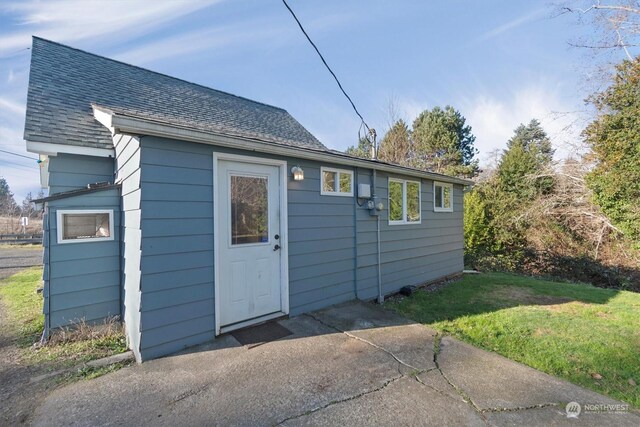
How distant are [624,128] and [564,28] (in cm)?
349

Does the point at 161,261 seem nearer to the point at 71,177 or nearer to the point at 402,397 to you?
the point at 71,177

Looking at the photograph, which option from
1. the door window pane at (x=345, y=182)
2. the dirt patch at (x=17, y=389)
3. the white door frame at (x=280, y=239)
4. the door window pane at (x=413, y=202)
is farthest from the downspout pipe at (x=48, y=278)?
the door window pane at (x=413, y=202)

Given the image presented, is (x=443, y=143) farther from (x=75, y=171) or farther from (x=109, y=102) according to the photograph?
(x=75, y=171)

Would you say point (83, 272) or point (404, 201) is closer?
point (83, 272)

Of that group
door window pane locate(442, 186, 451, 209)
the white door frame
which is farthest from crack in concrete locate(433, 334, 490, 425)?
door window pane locate(442, 186, 451, 209)

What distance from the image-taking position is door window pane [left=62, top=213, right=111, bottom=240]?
11.9ft

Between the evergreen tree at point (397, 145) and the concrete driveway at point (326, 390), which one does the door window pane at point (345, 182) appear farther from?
the evergreen tree at point (397, 145)

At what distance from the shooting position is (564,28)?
8.88 m

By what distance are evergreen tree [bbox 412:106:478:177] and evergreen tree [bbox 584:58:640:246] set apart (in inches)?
323

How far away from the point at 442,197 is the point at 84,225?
7124 mm

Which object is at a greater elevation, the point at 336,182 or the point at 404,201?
the point at 336,182

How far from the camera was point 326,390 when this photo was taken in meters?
2.45

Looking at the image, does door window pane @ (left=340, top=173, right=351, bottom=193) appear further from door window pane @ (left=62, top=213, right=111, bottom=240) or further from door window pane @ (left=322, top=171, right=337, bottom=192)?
door window pane @ (left=62, top=213, right=111, bottom=240)

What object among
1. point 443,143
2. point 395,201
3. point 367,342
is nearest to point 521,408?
point 367,342
